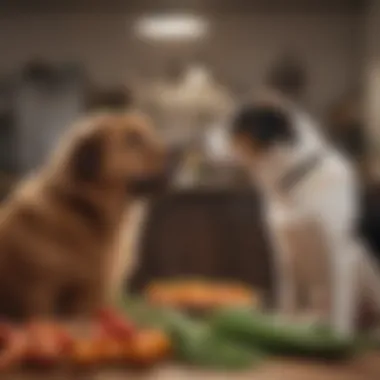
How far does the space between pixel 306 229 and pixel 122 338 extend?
299 millimetres

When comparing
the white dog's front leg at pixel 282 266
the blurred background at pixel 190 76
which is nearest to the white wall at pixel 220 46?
the blurred background at pixel 190 76

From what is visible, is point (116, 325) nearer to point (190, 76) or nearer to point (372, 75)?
point (190, 76)

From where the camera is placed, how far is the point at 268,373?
1.08m

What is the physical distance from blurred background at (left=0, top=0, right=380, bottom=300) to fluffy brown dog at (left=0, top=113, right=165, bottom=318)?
0.03 m

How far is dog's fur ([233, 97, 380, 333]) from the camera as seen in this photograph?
1.17 m

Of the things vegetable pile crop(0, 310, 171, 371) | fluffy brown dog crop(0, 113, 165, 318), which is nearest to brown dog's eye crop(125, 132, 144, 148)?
fluffy brown dog crop(0, 113, 165, 318)

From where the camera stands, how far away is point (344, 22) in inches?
46.1

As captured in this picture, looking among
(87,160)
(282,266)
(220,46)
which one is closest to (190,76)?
(220,46)

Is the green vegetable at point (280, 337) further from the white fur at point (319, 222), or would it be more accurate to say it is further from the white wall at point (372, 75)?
the white wall at point (372, 75)

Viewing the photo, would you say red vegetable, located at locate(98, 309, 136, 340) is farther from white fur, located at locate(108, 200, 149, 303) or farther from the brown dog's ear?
Answer: the brown dog's ear

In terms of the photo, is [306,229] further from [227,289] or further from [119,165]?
[119,165]

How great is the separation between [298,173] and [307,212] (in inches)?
2.2

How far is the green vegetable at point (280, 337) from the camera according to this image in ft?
3.69

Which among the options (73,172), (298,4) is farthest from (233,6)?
(73,172)
